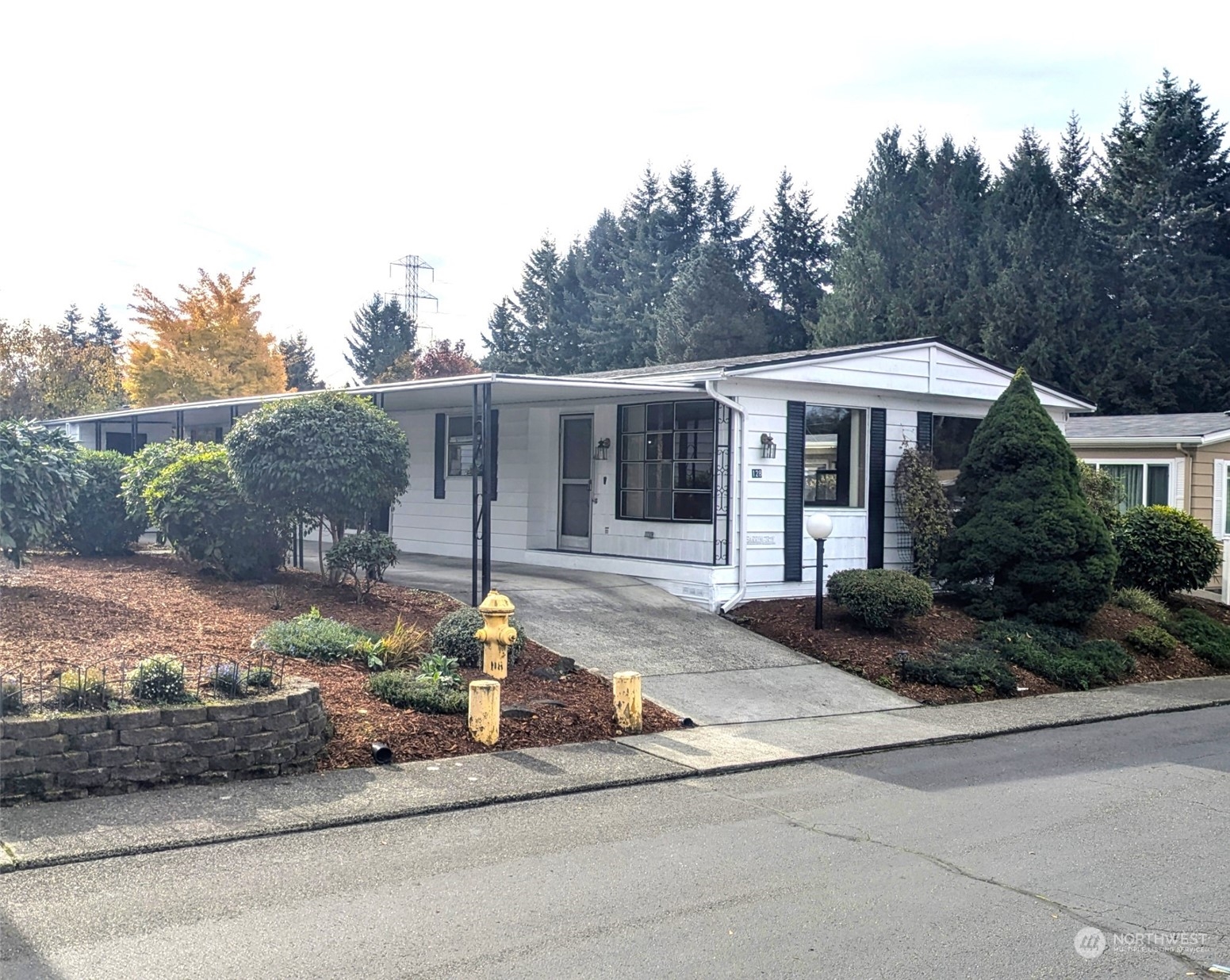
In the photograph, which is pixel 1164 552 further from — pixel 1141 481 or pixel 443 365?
pixel 443 365

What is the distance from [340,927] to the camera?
15.9ft

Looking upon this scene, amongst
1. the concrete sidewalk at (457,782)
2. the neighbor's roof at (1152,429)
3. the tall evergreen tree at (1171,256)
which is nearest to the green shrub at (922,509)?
the concrete sidewalk at (457,782)

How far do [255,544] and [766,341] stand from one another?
30.2 m

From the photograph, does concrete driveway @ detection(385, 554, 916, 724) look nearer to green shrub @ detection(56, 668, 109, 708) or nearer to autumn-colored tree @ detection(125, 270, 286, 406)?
green shrub @ detection(56, 668, 109, 708)

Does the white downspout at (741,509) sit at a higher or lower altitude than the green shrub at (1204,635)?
higher

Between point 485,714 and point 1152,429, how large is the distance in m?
15.2

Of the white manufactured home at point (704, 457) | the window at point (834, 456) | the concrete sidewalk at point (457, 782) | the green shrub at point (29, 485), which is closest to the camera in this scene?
the concrete sidewalk at point (457, 782)

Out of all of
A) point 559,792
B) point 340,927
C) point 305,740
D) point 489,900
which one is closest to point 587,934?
point 489,900

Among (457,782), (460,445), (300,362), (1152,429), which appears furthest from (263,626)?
(300,362)

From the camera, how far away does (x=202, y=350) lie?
31734mm

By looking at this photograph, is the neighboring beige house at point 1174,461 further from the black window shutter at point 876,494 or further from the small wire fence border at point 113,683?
the small wire fence border at point 113,683

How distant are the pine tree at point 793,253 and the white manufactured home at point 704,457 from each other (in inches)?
1060

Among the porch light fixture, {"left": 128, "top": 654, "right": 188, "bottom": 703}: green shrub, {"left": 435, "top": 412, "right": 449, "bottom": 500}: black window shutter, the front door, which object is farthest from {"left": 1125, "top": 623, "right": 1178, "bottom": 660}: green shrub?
{"left": 128, "top": 654, "right": 188, "bottom": 703}: green shrub

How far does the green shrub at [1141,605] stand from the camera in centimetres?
1523
